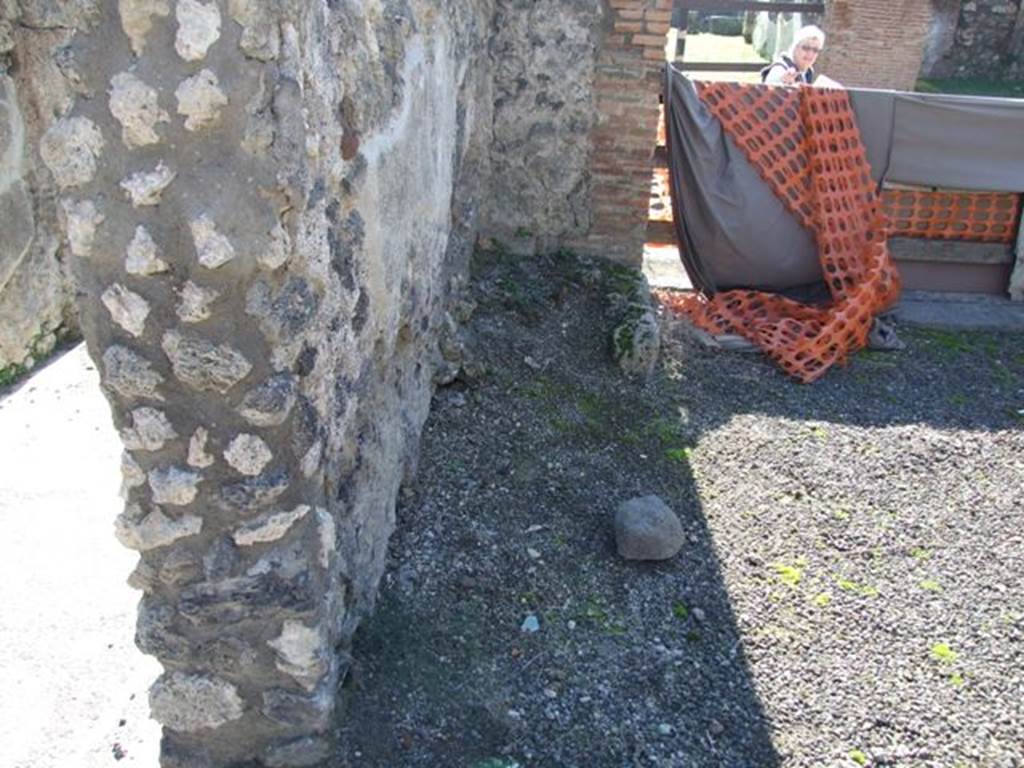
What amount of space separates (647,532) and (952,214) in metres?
4.20

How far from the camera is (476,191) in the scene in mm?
5062

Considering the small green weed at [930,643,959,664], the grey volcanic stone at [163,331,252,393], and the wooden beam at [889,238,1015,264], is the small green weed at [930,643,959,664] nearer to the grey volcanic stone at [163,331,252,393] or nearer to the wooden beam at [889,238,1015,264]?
the grey volcanic stone at [163,331,252,393]

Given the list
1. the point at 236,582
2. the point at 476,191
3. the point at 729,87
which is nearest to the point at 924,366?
the point at 729,87

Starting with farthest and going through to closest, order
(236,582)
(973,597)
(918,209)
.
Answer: (918,209), (973,597), (236,582)

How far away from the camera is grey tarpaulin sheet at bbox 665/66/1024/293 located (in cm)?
562

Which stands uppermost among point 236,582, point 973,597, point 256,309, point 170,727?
point 256,309

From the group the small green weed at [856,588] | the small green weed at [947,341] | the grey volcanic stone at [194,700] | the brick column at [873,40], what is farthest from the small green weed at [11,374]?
the brick column at [873,40]

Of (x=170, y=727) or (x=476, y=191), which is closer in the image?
(x=170, y=727)

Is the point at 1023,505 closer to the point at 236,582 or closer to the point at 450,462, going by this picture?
the point at 450,462

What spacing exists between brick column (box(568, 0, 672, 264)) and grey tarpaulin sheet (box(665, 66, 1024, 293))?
1.07 ft

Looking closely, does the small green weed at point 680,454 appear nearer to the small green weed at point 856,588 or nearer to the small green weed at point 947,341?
the small green weed at point 856,588

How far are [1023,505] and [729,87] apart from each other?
3146 millimetres

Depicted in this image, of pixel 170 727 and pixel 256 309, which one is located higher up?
pixel 256 309

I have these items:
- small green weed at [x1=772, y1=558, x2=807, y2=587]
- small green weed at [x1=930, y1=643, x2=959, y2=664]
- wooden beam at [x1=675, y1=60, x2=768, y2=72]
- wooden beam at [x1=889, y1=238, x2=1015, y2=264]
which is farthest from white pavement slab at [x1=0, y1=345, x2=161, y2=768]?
wooden beam at [x1=675, y1=60, x2=768, y2=72]
